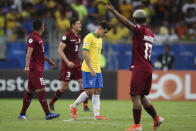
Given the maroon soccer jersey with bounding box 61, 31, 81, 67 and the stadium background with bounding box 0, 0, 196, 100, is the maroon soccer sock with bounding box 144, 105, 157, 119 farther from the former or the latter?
the stadium background with bounding box 0, 0, 196, 100

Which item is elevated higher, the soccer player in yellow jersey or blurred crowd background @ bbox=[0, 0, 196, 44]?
blurred crowd background @ bbox=[0, 0, 196, 44]

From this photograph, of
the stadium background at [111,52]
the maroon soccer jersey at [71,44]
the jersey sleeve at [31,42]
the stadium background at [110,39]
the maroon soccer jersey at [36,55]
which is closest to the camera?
the jersey sleeve at [31,42]

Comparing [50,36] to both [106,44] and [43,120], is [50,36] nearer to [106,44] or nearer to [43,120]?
[106,44]

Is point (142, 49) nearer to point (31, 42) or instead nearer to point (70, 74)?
point (31, 42)

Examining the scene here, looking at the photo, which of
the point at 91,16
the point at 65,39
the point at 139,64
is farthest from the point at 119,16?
the point at 91,16

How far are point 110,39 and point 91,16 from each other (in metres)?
2.13

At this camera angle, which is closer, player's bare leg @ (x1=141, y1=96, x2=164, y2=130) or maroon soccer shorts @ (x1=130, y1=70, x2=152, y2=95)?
maroon soccer shorts @ (x1=130, y1=70, x2=152, y2=95)

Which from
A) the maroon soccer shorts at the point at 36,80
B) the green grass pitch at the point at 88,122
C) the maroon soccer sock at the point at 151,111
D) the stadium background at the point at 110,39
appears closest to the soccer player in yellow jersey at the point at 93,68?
the green grass pitch at the point at 88,122

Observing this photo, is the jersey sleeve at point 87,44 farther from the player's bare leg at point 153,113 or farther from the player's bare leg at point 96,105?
the player's bare leg at point 153,113

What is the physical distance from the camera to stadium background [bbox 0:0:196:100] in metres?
18.2

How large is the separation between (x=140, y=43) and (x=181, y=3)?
14846 mm

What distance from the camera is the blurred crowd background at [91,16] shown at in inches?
810

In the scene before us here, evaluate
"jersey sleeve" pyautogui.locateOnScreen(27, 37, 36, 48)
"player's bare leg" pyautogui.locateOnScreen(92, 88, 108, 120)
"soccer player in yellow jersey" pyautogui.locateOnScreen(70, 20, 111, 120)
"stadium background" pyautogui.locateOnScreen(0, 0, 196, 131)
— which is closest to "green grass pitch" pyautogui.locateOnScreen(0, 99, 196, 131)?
"stadium background" pyautogui.locateOnScreen(0, 0, 196, 131)

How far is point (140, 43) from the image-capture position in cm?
904
